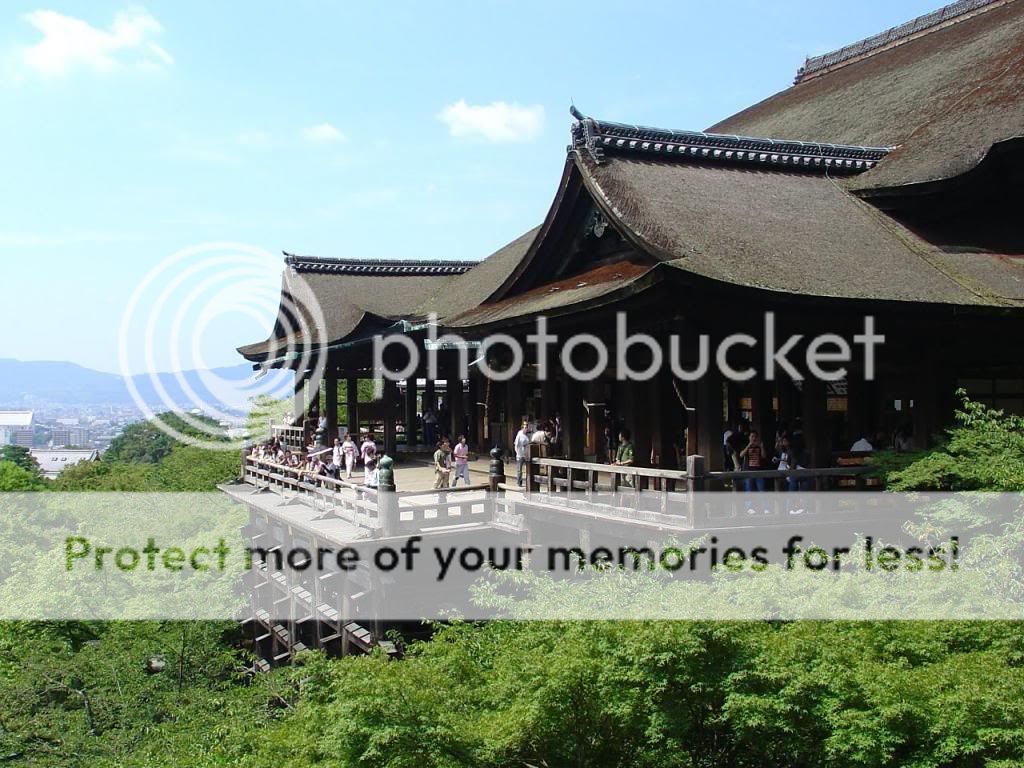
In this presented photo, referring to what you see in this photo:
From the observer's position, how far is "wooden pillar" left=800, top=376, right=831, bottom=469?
528 inches

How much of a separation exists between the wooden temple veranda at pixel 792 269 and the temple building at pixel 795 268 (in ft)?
0.14

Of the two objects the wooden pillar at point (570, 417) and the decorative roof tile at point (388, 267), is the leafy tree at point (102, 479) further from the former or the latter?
the wooden pillar at point (570, 417)

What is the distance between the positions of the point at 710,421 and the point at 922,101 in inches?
492

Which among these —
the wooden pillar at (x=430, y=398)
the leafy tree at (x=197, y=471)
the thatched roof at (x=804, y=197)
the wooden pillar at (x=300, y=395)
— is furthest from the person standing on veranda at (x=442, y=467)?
the leafy tree at (x=197, y=471)

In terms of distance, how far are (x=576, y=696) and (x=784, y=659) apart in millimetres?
1784

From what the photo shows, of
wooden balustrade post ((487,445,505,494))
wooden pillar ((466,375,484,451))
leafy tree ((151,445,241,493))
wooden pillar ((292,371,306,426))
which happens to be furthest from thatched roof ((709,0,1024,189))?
leafy tree ((151,445,241,493))

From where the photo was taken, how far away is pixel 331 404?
2842 centimetres

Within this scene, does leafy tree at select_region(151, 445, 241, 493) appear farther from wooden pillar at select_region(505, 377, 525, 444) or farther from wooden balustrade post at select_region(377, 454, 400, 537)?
wooden balustrade post at select_region(377, 454, 400, 537)

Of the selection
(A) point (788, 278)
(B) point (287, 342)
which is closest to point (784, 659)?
(A) point (788, 278)

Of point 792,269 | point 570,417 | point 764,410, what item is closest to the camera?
point 792,269

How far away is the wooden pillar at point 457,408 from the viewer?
26766 millimetres

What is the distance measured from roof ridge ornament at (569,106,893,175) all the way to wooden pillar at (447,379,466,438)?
11880mm

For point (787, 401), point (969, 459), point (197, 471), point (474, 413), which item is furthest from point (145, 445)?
point (969, 459)

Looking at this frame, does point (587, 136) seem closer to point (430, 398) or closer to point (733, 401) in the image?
point (733, 401)
